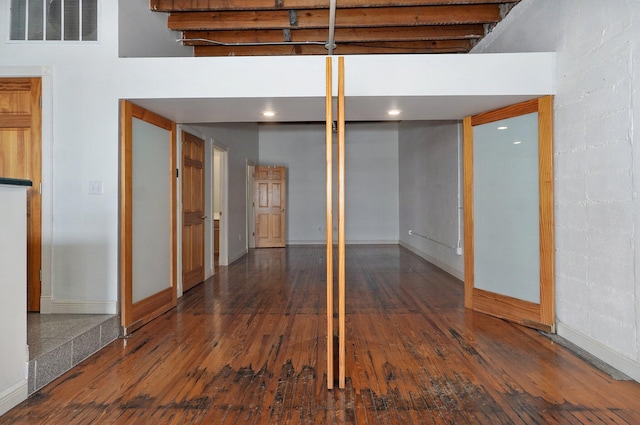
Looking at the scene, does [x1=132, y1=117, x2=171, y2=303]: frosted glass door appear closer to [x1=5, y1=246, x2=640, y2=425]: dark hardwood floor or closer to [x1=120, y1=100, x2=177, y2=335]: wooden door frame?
[x1=120, y1=100, x2=177, y2=335]: wooden door frame

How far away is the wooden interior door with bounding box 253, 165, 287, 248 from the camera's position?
9.76 metres

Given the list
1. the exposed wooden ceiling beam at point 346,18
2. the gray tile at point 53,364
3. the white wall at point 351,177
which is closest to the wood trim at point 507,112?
the exposed wooden ceiling beam at point 346,18

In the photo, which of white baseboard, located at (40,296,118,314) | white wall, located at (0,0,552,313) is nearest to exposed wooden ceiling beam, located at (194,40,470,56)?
white wall, located at (0,0,552,313)

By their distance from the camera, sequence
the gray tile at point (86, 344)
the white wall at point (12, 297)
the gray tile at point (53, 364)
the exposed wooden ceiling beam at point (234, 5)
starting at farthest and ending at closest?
the exposed wooden ceiling beam at point (234, 5) < the gray tile at point (86, 344) < the gray tile at point (53, 364) < the white wall at point (12, 297)

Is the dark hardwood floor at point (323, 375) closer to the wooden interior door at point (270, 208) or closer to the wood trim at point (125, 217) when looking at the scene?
the wood trim at point (125, 217)

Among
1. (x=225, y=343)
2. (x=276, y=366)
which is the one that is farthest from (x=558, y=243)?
(x=225, y=343)

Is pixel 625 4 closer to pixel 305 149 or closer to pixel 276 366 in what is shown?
pixel 276 366

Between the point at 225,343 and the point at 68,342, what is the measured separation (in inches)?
41.8

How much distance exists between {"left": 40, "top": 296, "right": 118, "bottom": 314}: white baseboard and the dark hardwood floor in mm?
317

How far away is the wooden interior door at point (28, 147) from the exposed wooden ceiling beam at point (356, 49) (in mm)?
2178

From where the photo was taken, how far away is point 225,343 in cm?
314

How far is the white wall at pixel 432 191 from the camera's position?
5.72 metres

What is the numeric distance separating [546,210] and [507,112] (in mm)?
970

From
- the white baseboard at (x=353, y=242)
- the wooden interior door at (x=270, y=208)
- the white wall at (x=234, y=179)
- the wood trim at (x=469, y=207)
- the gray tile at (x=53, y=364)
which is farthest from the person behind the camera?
the white baseboard at (x=353, y=242)
